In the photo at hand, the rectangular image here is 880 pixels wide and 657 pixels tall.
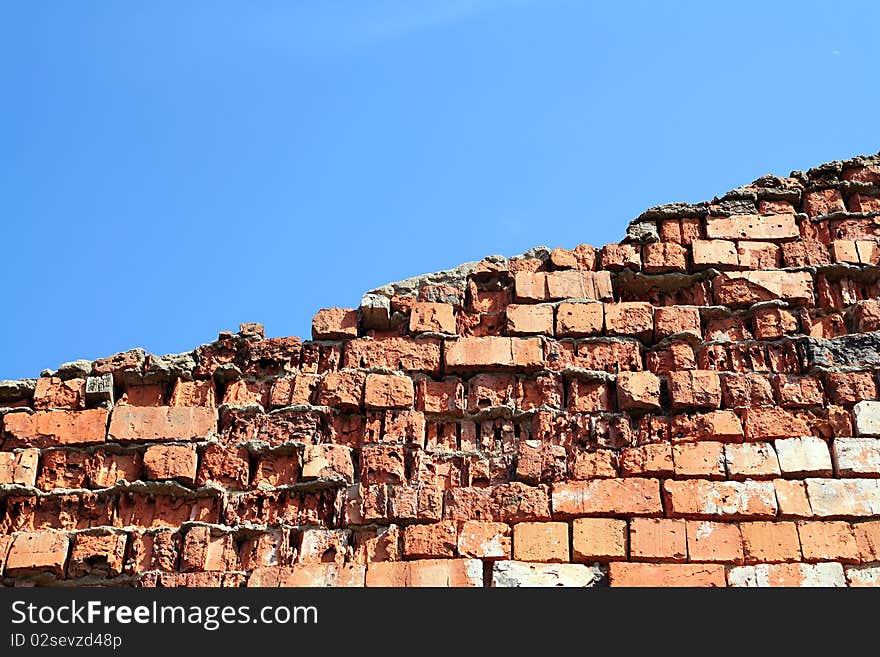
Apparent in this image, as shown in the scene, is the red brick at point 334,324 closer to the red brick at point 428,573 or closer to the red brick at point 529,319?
the red brick at point 529,319

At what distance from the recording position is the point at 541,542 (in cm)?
600

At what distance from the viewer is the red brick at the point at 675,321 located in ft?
22.1

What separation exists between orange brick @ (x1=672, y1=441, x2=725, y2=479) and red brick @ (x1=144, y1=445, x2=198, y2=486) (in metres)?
2.30

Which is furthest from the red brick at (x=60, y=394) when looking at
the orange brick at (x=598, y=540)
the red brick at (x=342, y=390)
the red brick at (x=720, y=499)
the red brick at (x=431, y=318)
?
the red brick at (x=720, y=499)

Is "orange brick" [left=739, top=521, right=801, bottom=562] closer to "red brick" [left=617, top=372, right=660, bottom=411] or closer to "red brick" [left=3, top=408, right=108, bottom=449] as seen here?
"red brick" [left=617, top=372, right=660, bottom=411]

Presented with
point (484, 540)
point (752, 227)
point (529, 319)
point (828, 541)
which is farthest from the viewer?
point (752, 227)

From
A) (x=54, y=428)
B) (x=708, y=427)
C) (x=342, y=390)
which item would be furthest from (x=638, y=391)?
(x=54, y=428)

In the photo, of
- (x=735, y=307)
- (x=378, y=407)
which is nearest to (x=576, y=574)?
(x=378, y=407)

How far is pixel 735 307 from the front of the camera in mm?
6836

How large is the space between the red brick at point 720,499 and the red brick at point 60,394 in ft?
9.83

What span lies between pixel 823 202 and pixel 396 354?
8.23 feet

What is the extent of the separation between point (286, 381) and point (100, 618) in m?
1.65

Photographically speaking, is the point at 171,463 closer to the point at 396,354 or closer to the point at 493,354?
the point at 396,354

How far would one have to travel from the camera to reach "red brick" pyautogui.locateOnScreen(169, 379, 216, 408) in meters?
6.78
